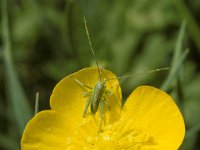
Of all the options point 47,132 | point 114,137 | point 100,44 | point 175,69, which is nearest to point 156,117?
point 114,137

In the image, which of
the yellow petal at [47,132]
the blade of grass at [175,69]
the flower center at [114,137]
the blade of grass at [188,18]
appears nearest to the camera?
the yellow petal at [47,132]

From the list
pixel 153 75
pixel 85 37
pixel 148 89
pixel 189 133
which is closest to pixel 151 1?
pixel 153 75

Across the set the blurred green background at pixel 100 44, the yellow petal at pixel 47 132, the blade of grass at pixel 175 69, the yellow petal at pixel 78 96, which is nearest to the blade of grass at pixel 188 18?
the blurred green background at pixel 100 44

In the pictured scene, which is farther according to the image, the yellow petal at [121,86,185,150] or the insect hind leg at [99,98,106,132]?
the insect hind leg at [99,98,106,132]

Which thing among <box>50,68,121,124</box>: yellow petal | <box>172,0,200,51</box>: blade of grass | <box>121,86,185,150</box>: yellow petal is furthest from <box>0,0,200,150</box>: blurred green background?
<box>121,86,185,150</box>: yellow petal

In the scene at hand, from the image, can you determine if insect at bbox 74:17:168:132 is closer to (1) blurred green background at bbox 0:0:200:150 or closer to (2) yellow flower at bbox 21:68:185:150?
(2) yellow flower at bbox 21:68:185:150

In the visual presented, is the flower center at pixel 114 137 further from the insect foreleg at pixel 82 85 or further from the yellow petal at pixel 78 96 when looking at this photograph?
the insect foreleg at pixel 82 85
